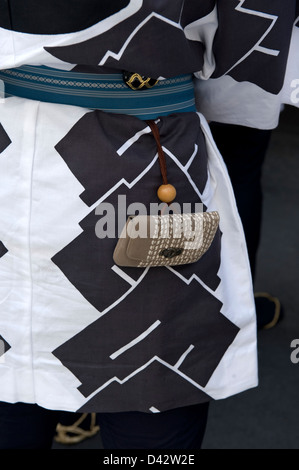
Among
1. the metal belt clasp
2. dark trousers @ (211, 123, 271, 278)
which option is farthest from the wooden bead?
dark trousers @ (211, 123, 271, 278)

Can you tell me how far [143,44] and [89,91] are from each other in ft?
0.29

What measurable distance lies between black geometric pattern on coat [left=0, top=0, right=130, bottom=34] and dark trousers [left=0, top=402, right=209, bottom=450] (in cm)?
52

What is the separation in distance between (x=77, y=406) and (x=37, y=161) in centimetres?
33

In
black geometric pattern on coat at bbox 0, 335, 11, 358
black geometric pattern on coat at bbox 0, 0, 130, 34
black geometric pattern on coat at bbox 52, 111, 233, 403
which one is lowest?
black geometric pattern on coat at bbox 0, 335, 11, 358

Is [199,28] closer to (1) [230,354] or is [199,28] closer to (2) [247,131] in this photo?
(1) [230,354]

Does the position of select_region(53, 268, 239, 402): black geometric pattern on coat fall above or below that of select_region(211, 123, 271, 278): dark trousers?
above

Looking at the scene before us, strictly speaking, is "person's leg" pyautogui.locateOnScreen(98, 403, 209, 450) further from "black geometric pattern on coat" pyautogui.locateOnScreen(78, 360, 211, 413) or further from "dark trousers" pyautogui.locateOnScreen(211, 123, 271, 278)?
"dark trousers" pyautogui.locateOnScreen(211, 123, 271, 278)

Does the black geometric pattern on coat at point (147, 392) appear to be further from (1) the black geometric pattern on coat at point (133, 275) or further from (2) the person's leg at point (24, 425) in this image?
(2) the person's leg at point (24, 425)

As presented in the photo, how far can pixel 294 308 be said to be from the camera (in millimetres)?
2152

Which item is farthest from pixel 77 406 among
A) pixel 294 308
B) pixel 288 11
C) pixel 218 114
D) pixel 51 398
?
pixel 294 308

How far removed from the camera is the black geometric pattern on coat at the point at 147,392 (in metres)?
0.92

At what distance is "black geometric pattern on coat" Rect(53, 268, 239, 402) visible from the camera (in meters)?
0.89

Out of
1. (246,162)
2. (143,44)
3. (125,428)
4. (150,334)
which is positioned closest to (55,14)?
(143,44)

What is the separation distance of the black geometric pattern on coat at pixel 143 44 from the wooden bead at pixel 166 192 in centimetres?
13
